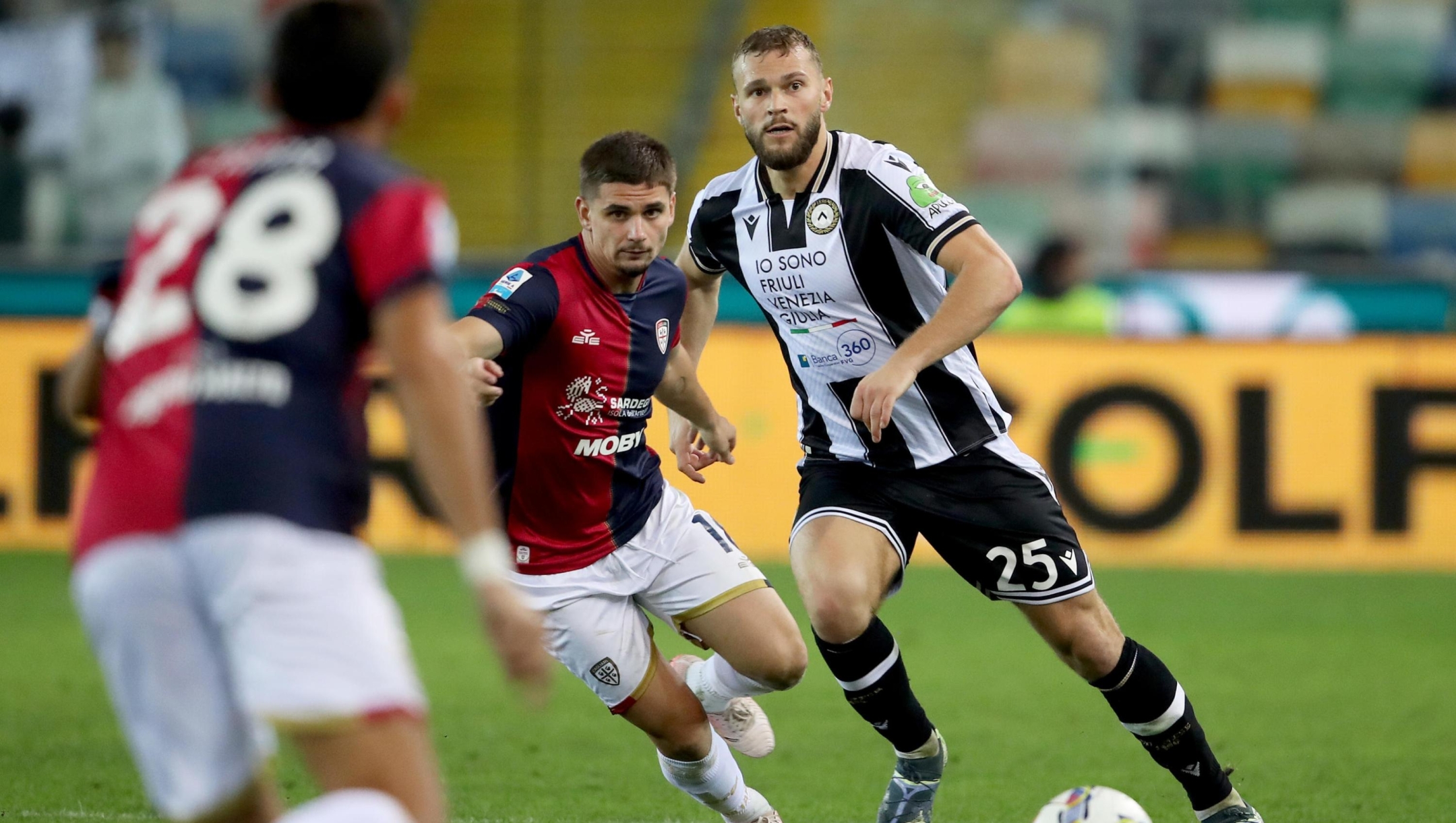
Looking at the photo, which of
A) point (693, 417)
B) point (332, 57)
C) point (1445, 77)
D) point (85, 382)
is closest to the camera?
point (332, 57)

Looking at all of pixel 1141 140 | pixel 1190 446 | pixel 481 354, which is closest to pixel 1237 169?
pixel 1141 140

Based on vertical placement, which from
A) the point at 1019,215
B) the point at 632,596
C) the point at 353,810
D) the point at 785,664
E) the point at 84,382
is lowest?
the point at 785,664

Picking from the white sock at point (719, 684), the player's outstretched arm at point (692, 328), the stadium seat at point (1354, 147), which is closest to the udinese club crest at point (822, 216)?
the player's outstretched arm at point (692, 328)

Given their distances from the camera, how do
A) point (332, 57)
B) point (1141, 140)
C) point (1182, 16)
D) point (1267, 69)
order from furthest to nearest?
point (1267, 69) < point (1182, 16) < point (1141, 140) < point (332, 57)

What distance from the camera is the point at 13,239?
500 inches

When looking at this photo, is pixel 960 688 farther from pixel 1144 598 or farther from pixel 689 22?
pixel 689 22

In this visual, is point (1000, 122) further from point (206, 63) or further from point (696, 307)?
point (696, 307)

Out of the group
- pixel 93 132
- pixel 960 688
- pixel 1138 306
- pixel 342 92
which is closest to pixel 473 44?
pixel 93 132

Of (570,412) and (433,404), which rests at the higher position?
(433,404)

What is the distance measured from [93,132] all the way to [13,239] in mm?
1015

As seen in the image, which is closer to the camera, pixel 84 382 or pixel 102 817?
pixel 84 382

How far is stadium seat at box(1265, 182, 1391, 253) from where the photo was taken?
1434cm

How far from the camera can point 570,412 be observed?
5.09m

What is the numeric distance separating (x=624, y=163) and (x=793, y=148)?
502mm
